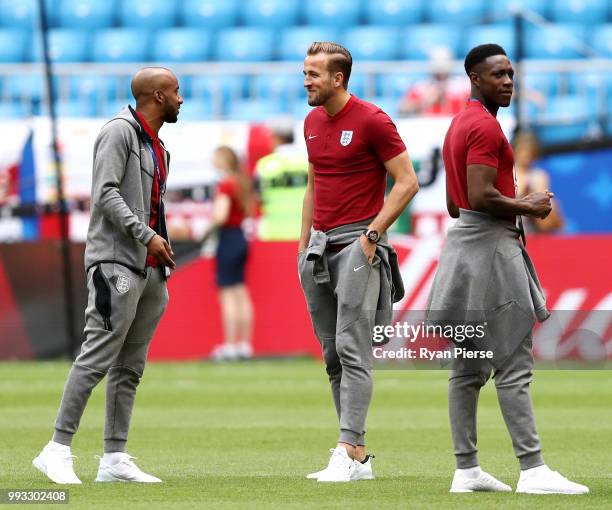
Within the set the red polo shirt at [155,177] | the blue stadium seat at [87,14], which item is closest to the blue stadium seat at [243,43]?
the blue stadium seat at [87,14]

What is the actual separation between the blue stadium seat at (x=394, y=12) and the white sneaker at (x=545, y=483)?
1527 centimetres

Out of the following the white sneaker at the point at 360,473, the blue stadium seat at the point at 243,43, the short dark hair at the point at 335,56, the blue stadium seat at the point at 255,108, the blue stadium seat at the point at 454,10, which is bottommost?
the white sneaker at the point at 360,473

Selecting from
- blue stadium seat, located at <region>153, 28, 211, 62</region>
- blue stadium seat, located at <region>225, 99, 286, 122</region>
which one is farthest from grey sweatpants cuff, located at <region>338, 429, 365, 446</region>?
blue stadium seat, located at <region>153, 28, 211, 62</region>

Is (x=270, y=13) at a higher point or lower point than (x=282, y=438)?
higher

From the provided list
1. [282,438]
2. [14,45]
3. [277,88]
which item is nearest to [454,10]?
[277,88]

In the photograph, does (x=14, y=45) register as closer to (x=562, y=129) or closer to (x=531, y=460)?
(x=562, y=129)

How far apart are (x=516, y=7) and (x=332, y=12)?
A: 2626 millimetres

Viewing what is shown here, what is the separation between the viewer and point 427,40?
2070cm

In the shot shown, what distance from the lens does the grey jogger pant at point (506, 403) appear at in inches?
263

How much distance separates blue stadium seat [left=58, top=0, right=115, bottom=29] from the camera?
22016mm

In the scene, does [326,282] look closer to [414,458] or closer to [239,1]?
[414,458]

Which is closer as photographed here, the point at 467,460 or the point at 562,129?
the point at 467,460

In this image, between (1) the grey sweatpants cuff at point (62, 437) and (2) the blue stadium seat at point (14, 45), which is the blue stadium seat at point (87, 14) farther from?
(1) the grey sweatpants cuff at point (62, 437)

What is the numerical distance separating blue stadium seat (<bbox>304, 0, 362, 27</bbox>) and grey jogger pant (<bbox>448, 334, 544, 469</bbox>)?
15.1 meters
